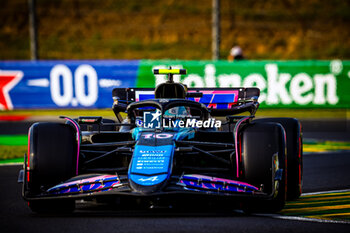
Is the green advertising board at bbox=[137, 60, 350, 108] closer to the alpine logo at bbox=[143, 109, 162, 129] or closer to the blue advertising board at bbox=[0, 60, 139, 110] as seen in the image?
the blue advertising board at bbox=[0, 60, 139, 110]

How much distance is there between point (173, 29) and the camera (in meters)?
60.9

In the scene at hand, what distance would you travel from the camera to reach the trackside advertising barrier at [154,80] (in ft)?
67.2

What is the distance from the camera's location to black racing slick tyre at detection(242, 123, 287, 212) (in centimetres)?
684

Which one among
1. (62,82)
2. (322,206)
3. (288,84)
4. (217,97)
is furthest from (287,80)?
(322,206)

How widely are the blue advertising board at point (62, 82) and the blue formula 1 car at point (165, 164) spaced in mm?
12682

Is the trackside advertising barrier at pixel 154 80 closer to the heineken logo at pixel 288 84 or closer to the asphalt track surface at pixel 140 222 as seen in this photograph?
the heineken logo at pixel 288 84

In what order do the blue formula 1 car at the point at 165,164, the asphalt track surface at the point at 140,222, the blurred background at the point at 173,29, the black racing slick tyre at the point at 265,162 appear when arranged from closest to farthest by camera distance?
the asphalt track surface at the point at 140,222
the blue formula 1 car at the point at 165,164
the black racing slick tyre at the point at 265,162
the blurred background at the point at 173,29

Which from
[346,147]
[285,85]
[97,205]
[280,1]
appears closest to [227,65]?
[285,85]

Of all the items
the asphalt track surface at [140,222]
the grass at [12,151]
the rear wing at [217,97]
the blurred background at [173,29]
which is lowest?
the grass at [12,151]

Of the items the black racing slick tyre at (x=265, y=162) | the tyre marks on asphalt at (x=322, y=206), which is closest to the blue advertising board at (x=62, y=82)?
the tyre marks on asphalt at (x=322, y=206)

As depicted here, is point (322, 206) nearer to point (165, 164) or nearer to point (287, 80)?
point (165, 164)

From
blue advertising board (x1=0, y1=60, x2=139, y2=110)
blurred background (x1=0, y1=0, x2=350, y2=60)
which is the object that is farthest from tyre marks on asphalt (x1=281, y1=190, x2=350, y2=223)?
blurred background (x1=0, y1=0, x2=350, y2=60)

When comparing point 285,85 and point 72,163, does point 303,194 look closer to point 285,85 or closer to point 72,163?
point 72,163

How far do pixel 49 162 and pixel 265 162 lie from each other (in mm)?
2132
